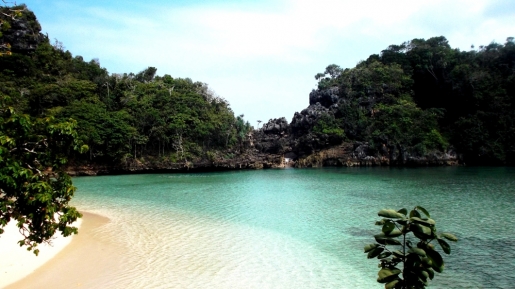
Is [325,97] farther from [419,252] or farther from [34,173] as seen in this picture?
[419,252]

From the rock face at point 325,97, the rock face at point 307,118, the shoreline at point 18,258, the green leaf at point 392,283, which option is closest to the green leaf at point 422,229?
the green leaf at point 392,283

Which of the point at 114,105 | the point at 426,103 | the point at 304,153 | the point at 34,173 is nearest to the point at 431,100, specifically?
the point at 426,103

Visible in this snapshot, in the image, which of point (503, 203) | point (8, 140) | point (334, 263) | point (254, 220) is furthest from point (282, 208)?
point (8, 140)

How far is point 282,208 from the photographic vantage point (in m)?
15.3

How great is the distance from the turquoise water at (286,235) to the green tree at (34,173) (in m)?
2.35

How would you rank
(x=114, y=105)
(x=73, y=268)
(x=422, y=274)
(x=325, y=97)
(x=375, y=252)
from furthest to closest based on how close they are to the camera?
(x=325, y=97)
(x=114, y=105)
(x=73, y=268)
(x=375, y=252)
(x=422, y=274)

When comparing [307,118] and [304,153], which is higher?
[307,118]

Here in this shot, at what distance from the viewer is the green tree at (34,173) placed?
4.58 m

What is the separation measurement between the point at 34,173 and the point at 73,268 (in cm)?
362

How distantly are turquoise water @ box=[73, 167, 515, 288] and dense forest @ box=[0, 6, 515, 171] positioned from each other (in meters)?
18.8

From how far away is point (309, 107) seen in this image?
48.1 meters

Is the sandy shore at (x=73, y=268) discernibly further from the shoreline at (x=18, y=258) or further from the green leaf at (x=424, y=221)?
the green leaf at (x=424, y=221)

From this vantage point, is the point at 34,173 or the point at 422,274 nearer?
the point at 422,274

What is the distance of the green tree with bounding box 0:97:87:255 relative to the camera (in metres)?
4.58
